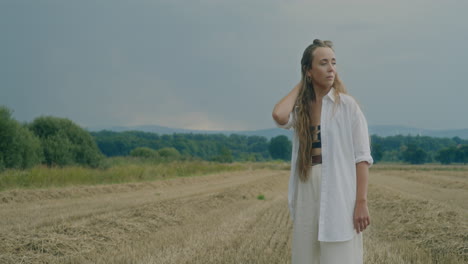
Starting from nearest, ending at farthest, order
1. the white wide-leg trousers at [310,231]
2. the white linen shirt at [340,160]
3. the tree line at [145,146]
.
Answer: the white linen shirt at [340,160], the white wide-leg trousers at [310,231], the tree line at [145,146]

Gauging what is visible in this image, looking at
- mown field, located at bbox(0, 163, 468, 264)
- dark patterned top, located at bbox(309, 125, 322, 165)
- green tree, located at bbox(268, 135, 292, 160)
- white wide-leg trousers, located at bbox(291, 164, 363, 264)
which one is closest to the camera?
white wide-leg trousers, located at bbox(291, 164, 363, 264)

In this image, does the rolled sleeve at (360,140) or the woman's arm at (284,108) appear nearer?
the rolled sleeve at (360,140)

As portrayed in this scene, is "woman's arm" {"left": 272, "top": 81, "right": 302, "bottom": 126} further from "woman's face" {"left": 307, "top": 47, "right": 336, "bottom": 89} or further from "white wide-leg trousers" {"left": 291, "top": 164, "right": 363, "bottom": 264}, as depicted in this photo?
"white wide-leg trousers" {"left": 291, "top": 164, "right": 363, "bottom": 264}

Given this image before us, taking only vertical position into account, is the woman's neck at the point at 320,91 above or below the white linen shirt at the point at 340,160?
above

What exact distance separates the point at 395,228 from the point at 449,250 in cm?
219

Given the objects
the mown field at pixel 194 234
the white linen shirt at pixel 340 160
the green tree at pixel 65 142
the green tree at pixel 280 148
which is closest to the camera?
the white linen shirt at pixel 340 160

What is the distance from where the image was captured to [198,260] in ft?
18.7

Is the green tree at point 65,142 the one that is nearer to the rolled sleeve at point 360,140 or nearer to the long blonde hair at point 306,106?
the long blonde hair at point 306,106

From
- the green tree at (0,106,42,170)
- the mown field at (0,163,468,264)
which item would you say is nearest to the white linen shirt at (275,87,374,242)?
the mown field at (0,163,468,264)

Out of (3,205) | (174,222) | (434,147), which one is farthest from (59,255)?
(434,147)

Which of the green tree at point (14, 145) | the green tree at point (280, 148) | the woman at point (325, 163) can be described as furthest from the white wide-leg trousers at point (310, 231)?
the green tree at point (280, 148)

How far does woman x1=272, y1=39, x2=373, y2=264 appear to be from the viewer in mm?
3121

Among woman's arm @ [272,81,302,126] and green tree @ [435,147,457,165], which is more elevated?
woman's arm @ [272,81,302,126]

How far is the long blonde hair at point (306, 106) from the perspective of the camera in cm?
333
